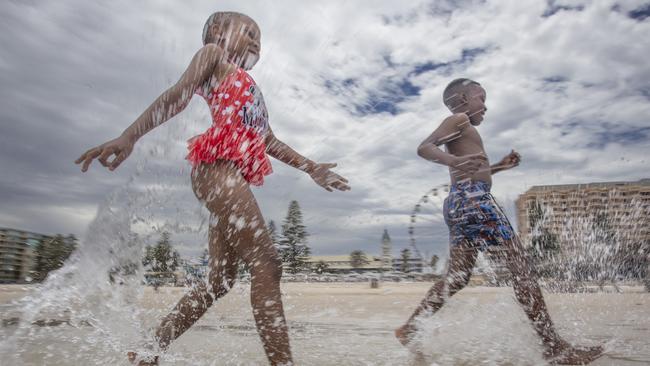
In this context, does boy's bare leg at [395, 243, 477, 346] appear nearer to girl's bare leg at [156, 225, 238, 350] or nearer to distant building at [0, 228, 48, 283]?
girl's bare leg at [156, 225, 238, 350]

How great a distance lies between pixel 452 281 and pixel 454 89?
4.28 feet

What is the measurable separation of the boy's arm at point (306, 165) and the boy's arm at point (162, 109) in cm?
50

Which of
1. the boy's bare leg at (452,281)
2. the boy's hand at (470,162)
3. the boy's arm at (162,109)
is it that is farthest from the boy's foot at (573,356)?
the boy's arm at (162,109)

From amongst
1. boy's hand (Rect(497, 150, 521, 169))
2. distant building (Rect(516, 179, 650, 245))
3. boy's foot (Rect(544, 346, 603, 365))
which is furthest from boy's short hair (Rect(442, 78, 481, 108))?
boy's foot (Rect(544, 346, 603, 365))

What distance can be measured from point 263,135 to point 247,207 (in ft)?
1.38

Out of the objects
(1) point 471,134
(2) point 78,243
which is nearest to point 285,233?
(2) point 78,243

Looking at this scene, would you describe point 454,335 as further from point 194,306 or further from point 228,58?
point 228,58

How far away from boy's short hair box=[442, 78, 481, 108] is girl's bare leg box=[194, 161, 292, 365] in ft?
5.66

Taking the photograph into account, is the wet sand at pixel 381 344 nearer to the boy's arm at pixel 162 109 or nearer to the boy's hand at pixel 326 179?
the boy's hand at pixel 326 179

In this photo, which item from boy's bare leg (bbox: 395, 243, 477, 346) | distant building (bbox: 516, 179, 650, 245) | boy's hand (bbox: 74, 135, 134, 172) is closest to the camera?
boy's hand (bbox: 74, 135, 134, 172)

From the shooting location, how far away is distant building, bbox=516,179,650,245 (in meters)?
3.61

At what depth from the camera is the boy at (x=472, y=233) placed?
233cm

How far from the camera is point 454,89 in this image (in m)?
3.05

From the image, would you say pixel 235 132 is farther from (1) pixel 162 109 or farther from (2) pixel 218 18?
(2) pixel 218 18
